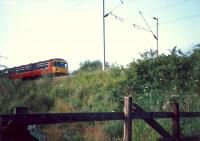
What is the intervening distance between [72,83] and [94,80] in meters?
2.68

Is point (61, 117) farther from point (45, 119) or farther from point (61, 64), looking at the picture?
point (61, 64)

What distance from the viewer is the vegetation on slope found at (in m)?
13.2

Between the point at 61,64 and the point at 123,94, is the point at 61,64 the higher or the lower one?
the higher one

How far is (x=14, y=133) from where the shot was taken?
Result: 4125 millimetres

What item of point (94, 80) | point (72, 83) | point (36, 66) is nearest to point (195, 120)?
point (94, 80)

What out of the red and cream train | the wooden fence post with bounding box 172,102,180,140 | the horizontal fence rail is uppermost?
the red and cream train

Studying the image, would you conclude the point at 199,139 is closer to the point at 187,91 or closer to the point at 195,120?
the point at 195,120

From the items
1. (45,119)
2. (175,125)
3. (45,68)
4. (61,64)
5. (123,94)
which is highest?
(61,64)

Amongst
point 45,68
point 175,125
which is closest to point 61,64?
point 45,68

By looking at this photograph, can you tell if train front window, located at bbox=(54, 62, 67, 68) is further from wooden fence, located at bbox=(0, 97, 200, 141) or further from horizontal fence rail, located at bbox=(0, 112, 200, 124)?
horizontal fence rail, located at bbox=(0, 112, 200, 124)

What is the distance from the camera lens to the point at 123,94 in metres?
18.9

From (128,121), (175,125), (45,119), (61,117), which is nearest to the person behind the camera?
(45,119)

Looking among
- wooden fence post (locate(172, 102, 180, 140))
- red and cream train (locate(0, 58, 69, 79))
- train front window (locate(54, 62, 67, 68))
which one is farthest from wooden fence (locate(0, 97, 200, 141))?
train front window (locate(54, 62, 67, 68))

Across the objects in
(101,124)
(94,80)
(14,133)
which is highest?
(94,80)
